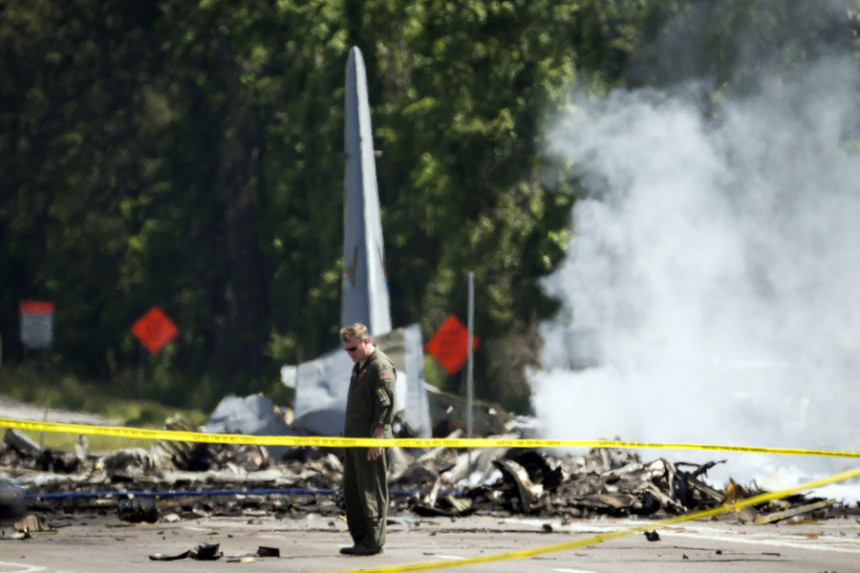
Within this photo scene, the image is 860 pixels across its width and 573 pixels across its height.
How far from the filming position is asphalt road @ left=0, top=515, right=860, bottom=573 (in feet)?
35.1

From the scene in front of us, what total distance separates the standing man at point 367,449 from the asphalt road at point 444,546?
0.25 metres

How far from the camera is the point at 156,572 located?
1015 cm

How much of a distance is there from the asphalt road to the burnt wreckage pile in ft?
2.22

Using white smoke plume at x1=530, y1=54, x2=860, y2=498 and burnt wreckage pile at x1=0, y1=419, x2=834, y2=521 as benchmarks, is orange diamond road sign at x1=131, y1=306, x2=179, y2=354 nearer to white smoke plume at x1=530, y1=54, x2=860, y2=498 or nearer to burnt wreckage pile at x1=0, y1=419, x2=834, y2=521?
white smoke plume at x1=530, y1=54, x2=860, y2=498

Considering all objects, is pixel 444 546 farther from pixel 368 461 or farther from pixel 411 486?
pixel 411 486

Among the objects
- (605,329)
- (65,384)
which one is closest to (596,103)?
(605,329)

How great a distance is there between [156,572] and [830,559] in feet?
16.5

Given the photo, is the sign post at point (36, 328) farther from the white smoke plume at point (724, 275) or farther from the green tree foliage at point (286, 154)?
the green tree foliage at point (286, 154)

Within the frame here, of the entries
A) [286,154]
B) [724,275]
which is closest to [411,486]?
[724,275]

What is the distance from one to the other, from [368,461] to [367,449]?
9cm

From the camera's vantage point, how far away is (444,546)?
12.3 metres

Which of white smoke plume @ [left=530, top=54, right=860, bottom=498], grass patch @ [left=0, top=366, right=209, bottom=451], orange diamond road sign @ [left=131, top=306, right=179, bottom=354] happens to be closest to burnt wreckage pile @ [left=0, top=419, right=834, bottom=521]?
white smoke plume @ [left=530, top=54, right=860, bottom=498]

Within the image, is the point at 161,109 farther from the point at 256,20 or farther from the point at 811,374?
the point at 811,374

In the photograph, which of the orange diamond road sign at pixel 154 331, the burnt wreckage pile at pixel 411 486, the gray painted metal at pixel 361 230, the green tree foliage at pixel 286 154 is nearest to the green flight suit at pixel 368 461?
the burnt wreckage pile at pixel 411 486
